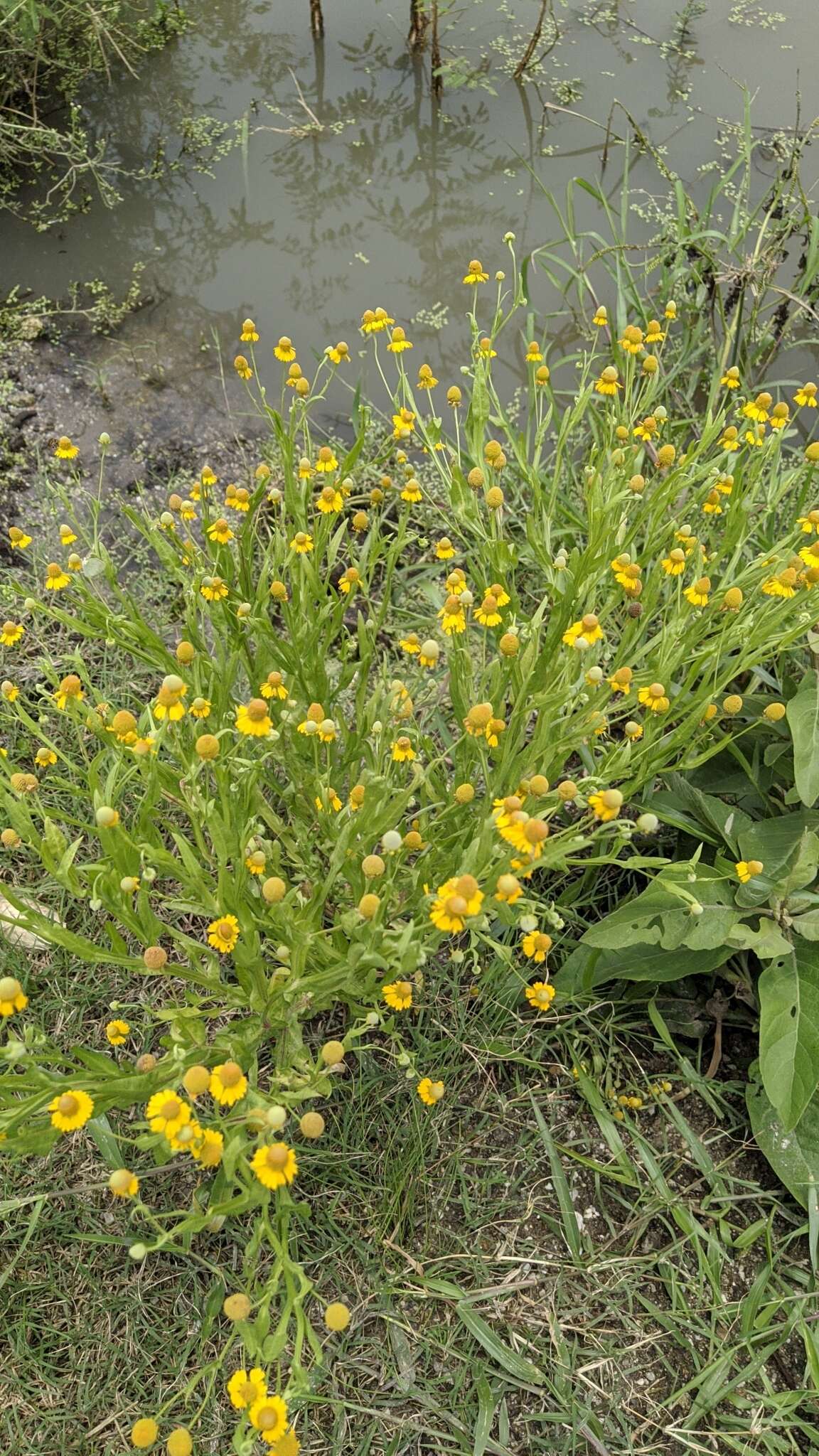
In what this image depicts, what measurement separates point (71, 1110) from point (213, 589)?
0.88 metres

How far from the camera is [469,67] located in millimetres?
4043

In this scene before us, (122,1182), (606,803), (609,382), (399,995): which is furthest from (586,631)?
(122,1182)

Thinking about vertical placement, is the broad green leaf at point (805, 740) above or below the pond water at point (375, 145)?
below

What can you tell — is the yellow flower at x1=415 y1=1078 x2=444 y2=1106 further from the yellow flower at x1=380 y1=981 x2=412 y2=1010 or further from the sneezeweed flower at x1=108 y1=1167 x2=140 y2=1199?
the sneezeweed flower at x1=108 y1=1167 x2=140 y2=1199

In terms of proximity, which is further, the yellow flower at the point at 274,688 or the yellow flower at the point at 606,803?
the yellow flower at the point at 274,688

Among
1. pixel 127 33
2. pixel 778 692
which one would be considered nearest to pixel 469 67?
pixel 127 33

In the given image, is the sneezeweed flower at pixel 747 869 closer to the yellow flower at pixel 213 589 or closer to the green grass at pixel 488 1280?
the green grass at pixel 488 1280

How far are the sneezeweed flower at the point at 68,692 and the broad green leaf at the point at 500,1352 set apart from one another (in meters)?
1.12

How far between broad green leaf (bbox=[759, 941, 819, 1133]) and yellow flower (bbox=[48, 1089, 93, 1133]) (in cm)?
108

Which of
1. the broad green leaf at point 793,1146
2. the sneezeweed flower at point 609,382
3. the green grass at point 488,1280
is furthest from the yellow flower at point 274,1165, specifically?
the sneezeweed flower at point 609,382

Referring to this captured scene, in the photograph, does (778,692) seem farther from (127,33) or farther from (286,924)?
(127,33)

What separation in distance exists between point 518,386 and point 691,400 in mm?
566

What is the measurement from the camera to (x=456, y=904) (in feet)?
3.60

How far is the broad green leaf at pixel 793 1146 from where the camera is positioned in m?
1.69
